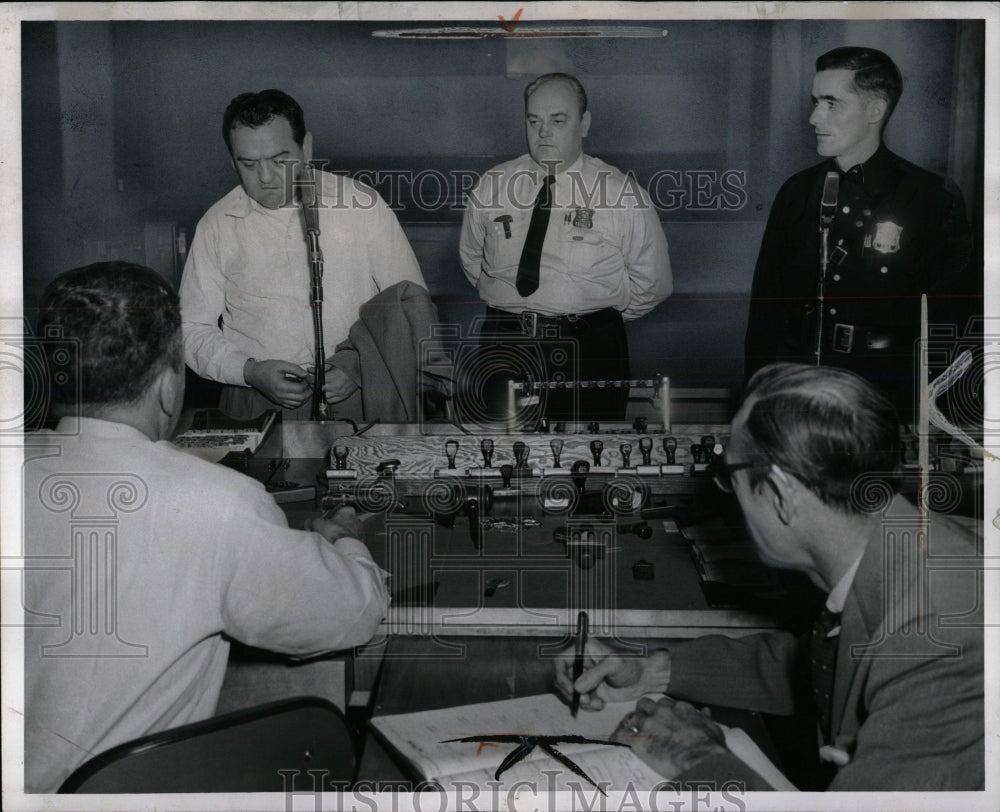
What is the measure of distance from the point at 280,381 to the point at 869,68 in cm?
188

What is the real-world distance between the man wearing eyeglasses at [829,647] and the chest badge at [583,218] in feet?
2.95

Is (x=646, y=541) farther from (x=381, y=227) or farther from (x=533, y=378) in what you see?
(x=381, y=227)

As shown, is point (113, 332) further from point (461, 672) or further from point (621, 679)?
point (621, 679)

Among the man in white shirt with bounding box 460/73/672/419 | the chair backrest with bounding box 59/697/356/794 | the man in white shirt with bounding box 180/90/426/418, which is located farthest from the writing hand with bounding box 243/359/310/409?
the chair backrest with bounding box 59/697/356/794

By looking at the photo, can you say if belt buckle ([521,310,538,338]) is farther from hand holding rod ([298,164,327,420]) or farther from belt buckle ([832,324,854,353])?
belt buckle ([832,324,854,353])

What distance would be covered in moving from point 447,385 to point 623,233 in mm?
717

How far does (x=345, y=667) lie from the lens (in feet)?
7.58

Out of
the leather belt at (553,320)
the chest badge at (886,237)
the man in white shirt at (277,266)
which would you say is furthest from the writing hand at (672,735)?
the chest badge at (886,237)

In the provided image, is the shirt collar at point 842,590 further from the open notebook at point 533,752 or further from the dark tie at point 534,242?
the dark tie at point 534,242

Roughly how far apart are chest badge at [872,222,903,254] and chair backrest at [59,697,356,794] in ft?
6.55

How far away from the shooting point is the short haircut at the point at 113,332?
213cm

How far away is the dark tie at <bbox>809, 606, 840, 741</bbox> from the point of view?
2.07 meters

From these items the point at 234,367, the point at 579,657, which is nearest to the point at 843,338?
the point at 579,657

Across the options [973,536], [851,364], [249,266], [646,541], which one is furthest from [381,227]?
[973,536]
